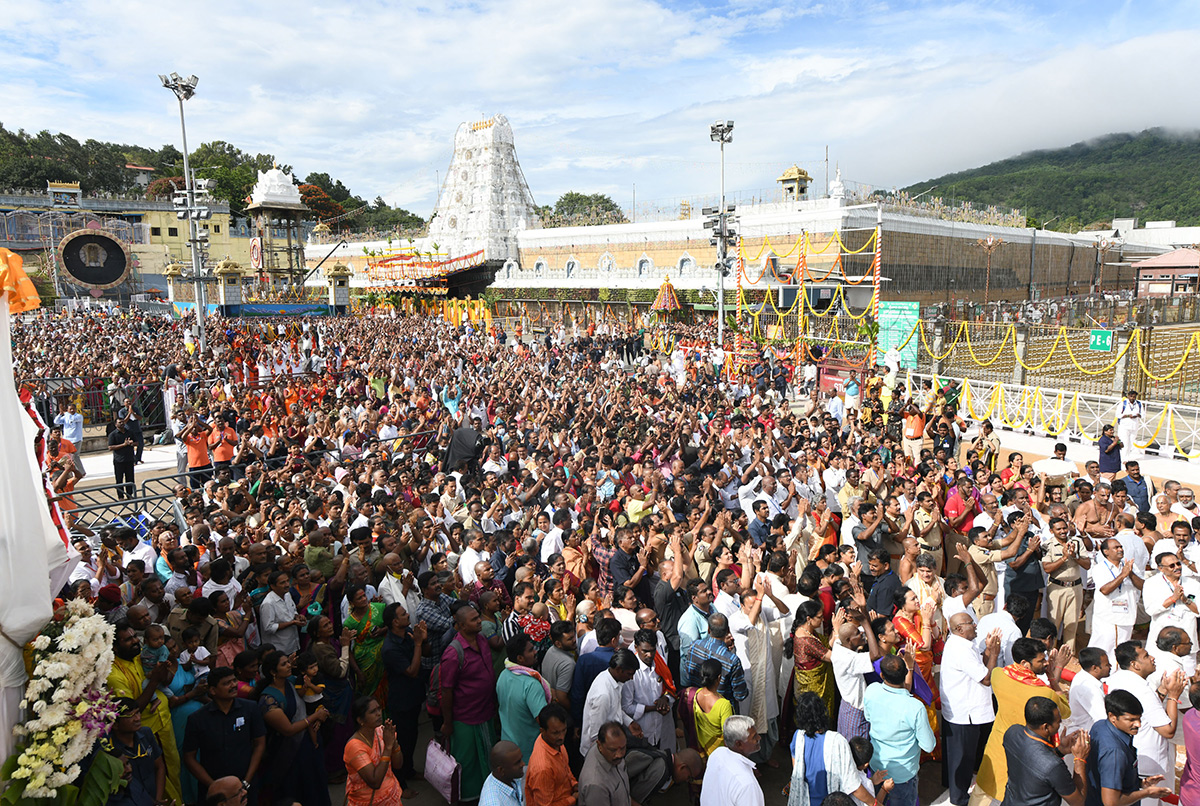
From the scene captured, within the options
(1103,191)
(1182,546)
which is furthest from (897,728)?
(1103,191)

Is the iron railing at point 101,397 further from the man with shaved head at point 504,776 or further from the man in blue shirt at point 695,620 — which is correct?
the man with shaved head at point 504,776

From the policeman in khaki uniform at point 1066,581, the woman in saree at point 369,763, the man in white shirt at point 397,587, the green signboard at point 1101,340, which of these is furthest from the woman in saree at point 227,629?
the green signboard at point 1101,340

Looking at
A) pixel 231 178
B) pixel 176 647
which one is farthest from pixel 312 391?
pixel 231 178

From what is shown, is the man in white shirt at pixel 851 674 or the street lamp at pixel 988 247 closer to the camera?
the man in white shirt at pixel 851 674

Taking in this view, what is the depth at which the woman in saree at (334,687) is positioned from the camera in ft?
14.2

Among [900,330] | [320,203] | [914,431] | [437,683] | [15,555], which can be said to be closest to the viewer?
[15,555]

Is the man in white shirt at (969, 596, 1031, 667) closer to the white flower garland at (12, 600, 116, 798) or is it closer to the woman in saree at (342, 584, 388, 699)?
the woman in saree at (342, 584, 388, 699)

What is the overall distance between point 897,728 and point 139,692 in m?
4.13

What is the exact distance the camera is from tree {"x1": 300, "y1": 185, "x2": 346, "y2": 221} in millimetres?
71250

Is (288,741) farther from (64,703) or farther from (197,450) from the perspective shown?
(197,450)

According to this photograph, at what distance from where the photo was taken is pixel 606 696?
4.11 meters

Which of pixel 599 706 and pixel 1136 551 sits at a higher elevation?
pixel 1136 551

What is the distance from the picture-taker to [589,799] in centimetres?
368

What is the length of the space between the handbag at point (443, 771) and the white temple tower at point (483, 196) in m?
48.4
